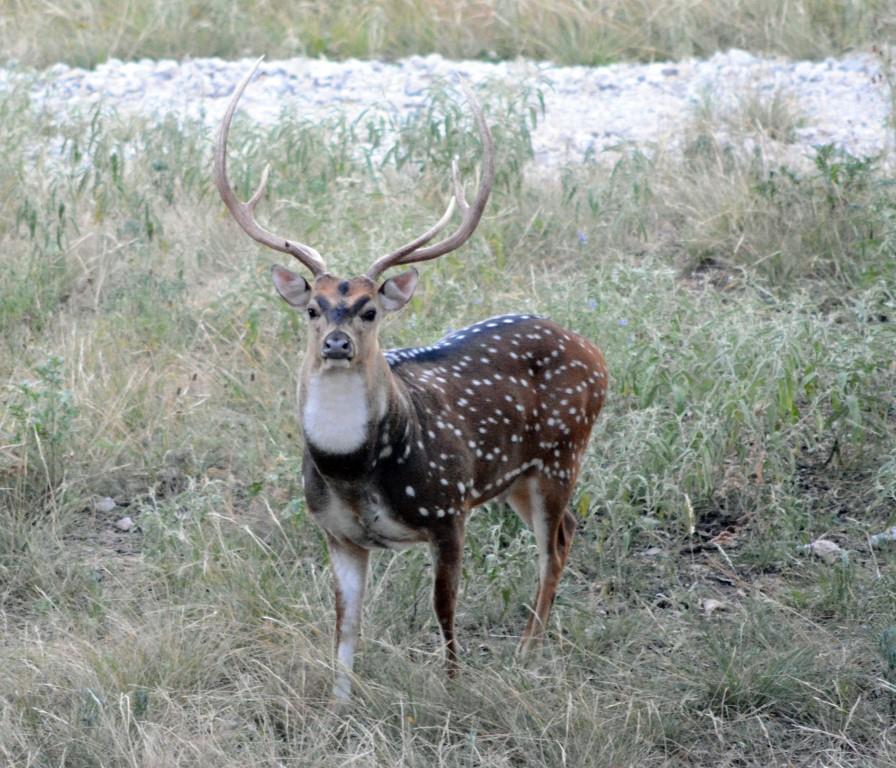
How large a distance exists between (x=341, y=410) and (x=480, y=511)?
1538mm

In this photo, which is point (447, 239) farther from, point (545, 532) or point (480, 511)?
point (480, 511)

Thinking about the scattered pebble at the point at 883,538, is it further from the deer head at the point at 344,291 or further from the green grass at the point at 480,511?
the deer head at the point at 344,291

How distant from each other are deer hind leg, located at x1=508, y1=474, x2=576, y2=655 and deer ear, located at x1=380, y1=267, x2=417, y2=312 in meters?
0.93

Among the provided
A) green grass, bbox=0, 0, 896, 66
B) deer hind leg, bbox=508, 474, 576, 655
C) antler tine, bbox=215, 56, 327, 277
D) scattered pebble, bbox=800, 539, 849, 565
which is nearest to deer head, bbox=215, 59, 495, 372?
antler tine, bbox=215, 56, 327, 277

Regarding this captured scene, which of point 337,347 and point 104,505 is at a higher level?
point 337,347

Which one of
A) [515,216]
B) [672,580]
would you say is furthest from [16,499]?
[515,216]

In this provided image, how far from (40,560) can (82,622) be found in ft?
1.85

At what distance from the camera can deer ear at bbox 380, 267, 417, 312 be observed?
5105 millimetres

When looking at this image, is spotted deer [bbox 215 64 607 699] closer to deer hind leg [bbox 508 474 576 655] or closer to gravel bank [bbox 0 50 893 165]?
deer hind leg [bbox 508 474 576 655]

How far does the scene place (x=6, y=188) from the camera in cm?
877

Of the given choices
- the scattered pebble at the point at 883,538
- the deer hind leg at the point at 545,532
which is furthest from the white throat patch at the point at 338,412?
the scattered pebble at the point at 883,538

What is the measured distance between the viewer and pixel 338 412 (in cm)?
491

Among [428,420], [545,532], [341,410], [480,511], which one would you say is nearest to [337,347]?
[341,410]

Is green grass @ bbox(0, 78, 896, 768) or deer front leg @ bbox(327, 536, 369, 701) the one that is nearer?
green grass @ bbox(0, 78, 896, 768)
